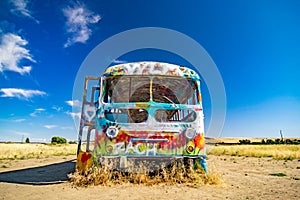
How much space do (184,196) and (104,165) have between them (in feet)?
6.10

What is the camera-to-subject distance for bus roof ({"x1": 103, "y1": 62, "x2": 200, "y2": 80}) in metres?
4.96

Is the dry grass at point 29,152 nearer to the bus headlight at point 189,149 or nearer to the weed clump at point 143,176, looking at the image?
the weed clump at point 143,176

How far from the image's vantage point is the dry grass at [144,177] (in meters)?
4.27

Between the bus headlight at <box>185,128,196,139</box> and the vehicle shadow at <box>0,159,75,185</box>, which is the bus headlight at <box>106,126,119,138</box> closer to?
the bus headlight at <box>185,128,196,139</box>

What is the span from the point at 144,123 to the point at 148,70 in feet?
4.40

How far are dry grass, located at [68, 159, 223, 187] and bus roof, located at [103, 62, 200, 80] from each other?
7.21 feet

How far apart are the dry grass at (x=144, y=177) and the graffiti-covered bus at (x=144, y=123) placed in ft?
0.72

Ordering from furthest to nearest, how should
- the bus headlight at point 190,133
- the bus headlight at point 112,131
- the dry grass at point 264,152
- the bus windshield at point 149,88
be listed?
the dry grass at point 264,152, the bus windshield at point 149,88, the bus headlight at point 190,133, the bus headlight at point 112,131

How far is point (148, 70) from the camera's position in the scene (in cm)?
498

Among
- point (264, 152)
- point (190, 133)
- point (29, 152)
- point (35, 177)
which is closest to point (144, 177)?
point (190, 133)

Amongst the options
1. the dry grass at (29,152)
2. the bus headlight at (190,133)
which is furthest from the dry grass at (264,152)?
the dry grass at (29,152)

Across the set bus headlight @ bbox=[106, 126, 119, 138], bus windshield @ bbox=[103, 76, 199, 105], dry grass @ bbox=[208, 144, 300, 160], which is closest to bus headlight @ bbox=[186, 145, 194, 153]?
bus windshield @ bbox=[103, 76, 199, 105]

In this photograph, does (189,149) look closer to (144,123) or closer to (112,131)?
(144,123)

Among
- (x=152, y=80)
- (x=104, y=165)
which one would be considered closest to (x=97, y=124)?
(x=104, y=165)
